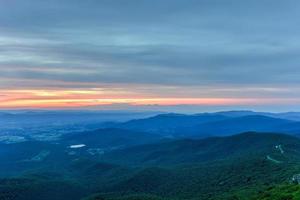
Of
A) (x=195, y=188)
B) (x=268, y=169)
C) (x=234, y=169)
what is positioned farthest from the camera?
(x=234, y=169)

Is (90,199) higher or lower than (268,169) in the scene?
lower

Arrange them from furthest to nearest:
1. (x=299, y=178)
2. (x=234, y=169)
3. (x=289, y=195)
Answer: (x=234, y=169), (x=299, y=178), (x=289, y=195)

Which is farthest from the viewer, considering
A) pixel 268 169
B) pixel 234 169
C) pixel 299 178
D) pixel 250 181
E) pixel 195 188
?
pixel 234 169

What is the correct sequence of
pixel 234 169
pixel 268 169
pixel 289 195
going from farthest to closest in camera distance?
pixel 234 169, pixel 268 169, pixel 289 195

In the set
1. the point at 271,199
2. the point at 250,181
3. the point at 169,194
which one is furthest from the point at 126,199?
the point at 271,199

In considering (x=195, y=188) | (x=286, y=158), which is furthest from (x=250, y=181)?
(x=286, y=158)

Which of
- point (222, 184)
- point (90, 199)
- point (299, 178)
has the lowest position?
point (90, 199)

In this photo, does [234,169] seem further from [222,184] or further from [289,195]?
[289,195]

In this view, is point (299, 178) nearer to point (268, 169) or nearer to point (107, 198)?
point (268, 169)

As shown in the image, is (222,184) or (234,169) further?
(234,169)
